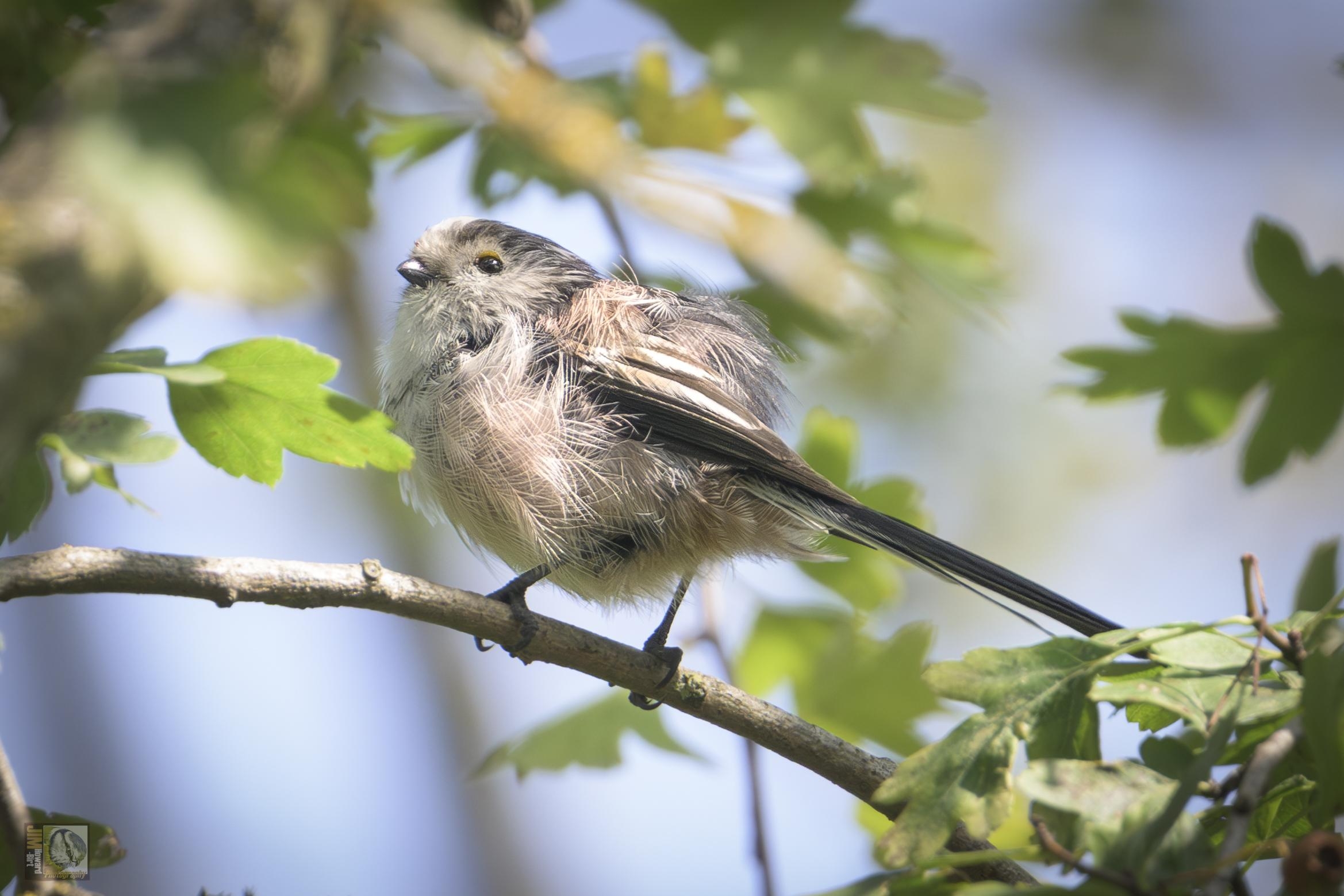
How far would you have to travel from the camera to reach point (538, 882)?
18.8ft

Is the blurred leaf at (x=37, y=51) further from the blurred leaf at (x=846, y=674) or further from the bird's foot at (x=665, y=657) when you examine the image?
the blurred leaf at (x=846, y=674)

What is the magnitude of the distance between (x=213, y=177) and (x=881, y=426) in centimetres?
538

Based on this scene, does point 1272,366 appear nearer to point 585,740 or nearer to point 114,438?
point 585,740

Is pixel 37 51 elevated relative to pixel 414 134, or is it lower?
lower

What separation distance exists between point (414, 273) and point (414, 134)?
0.64 meters

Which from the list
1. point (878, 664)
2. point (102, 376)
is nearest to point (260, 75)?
point (102, 376)

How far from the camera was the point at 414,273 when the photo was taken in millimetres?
2883

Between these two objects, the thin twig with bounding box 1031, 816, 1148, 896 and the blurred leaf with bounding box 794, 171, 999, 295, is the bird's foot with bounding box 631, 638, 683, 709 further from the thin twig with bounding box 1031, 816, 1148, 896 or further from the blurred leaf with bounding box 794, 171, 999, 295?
the blurred leaf with bounding box 794, 171, 999, 295

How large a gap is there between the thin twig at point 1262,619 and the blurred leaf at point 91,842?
71.0 inches

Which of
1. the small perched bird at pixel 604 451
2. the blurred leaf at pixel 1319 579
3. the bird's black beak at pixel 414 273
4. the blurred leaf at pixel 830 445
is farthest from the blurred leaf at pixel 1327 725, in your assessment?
the bird's black beak at pixel 414 273

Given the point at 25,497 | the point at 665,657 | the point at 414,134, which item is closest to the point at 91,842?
the point at 25,497

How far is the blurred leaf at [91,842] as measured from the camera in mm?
1543

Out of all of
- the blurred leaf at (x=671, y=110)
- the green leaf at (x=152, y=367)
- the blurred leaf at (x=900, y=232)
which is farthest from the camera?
the blurred leaf at (x=900, y=232)

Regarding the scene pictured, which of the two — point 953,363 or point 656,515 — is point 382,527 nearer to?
point 656,515
